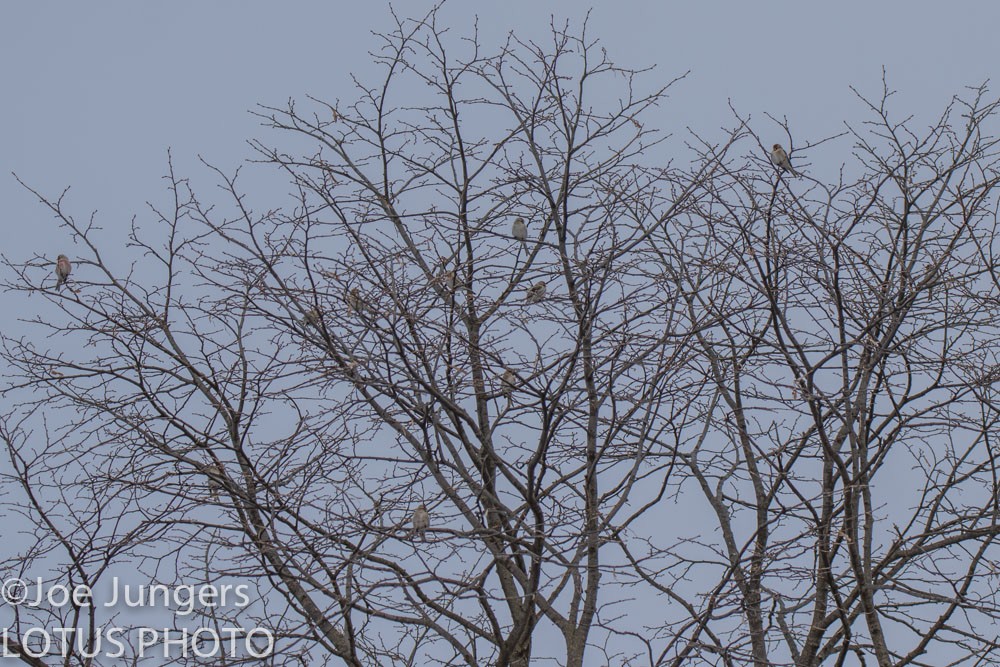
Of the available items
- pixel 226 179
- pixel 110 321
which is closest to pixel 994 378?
pixel 226 179

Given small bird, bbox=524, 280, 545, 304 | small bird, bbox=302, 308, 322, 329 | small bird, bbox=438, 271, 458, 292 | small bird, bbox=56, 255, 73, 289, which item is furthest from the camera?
small bird, bbox=56, 255, 73, 289

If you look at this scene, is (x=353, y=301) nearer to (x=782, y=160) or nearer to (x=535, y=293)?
(x=535, y=293)

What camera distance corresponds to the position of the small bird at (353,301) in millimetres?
7000

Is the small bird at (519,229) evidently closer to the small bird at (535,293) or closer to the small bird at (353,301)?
the small bird at (535,293)

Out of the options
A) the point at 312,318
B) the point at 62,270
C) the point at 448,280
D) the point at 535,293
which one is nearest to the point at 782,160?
the point at 535,293

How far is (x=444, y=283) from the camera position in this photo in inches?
297

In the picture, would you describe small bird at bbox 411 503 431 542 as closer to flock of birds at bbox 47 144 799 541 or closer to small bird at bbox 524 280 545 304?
flock of birds at bbox 47 144 799 541

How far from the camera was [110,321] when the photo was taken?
8203mm

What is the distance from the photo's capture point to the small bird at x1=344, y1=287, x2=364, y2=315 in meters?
7.00

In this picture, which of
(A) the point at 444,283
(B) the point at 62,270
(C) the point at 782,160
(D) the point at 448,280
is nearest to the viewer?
(A) the point at 444,283

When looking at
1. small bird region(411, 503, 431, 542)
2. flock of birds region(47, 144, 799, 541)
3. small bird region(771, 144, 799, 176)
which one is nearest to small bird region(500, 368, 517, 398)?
flock of birds region(47, 144, 799, 541)

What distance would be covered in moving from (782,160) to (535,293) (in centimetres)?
151

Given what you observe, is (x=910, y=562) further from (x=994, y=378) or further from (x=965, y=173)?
(x=965, y=173)

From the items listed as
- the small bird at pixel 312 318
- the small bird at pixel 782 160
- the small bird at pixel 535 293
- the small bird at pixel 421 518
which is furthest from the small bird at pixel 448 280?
the small bird at pixel 782 160
